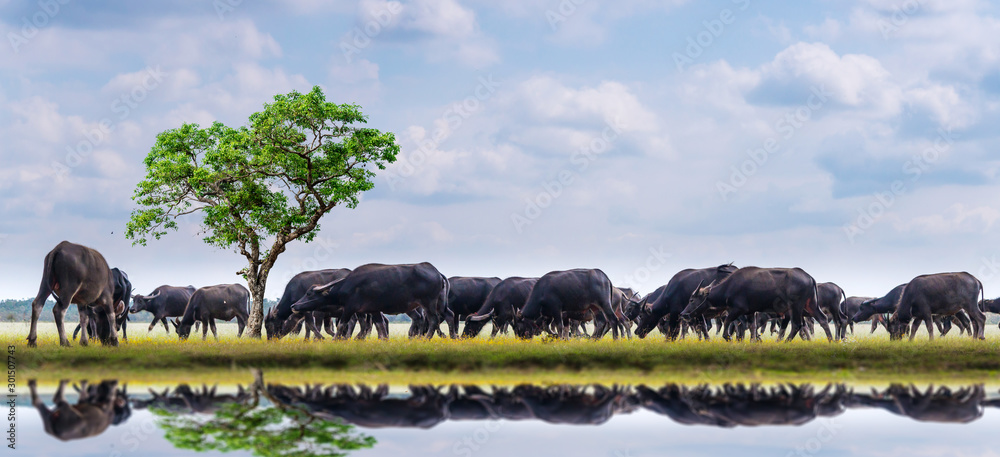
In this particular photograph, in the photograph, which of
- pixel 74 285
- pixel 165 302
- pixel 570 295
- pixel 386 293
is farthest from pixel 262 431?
pixel 165 302

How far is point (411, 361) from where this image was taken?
21.5 meters

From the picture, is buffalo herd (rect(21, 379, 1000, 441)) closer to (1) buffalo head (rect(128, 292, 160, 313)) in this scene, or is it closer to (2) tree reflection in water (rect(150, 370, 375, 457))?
(2) tree reflection in water (rect(150, 370, 375, 457))

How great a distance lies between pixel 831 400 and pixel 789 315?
1619 centimetres

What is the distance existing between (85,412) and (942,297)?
29.8 metres

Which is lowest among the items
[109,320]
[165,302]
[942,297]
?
[109,320]

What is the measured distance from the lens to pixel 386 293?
30.7 m

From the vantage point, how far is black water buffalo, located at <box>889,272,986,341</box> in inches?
1336

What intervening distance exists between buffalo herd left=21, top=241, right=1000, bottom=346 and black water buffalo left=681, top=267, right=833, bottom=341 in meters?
0.03

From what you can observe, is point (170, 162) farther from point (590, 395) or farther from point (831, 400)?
point (831, 400)

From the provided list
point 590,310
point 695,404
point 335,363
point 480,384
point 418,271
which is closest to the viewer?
point 695,404

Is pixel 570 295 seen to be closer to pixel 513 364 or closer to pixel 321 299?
pixel 321 299

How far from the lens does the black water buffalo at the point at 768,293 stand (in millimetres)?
31359

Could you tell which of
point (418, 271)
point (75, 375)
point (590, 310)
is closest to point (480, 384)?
point (75, 375)

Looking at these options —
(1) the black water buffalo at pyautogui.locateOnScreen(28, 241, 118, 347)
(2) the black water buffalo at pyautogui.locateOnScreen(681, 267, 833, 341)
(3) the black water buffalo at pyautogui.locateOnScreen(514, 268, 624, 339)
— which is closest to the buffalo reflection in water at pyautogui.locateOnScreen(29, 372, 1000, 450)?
(1) the black water buffalo at pyautogui.locateOnScreen(28, 241, 118, 347)
